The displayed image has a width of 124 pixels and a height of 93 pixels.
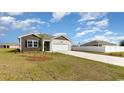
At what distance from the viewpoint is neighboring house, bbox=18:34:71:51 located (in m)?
22.5

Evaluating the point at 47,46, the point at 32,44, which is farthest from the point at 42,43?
the point at 32,44

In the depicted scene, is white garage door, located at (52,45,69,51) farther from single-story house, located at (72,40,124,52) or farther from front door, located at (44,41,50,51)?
single-story house, located at (72,40,124,52)

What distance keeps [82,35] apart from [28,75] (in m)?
6.88

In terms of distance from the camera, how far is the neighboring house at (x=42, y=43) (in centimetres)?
2250

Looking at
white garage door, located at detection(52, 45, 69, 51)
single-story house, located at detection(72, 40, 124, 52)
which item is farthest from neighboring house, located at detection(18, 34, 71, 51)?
single-story house, located at detection(72, 40, 124, 52)

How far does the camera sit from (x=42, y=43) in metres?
23.5

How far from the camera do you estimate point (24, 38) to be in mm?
22703

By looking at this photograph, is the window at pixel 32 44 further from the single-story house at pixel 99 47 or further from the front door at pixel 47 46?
the single-story house at pixel 99 47

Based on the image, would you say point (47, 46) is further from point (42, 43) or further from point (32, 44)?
point (32, 44)
